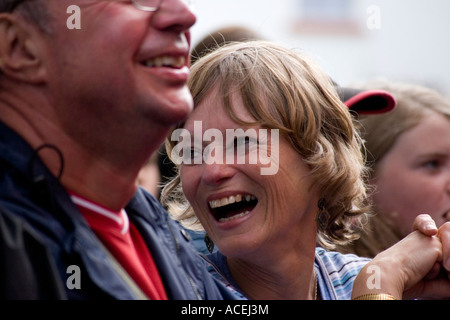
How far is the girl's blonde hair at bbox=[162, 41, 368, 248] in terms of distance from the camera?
7.38ft

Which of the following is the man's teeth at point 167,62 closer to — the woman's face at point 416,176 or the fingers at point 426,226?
the fingers at point 426,226

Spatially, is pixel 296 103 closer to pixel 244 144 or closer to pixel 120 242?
pixel 244 144

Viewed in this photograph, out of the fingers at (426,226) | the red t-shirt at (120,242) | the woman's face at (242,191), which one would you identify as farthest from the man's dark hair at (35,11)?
the fingers at (426,226)

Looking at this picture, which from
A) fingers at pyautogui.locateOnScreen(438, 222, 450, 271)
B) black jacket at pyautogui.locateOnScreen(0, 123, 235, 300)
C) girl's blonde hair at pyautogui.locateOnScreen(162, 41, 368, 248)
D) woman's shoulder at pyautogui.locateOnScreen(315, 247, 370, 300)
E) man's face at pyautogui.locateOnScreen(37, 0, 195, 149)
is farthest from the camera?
woman's shoulder at pyautogui.locateOnScreen(315, 247, 370, 300)

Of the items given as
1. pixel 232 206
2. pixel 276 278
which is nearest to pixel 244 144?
pixel 232 206

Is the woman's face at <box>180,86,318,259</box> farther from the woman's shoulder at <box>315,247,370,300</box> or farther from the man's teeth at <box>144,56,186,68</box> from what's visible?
the man's teeth at <box>144,56,186,68</box>

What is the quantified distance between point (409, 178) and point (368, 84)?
58 cm

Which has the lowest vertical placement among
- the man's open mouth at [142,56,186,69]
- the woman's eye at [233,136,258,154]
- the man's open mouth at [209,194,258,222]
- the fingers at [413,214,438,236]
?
the fingers at [413,214,438,236]

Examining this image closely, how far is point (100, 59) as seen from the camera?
135cm

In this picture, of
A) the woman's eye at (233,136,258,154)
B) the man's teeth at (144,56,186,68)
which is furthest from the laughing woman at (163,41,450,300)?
the man's teeth at (144,56,186,68)

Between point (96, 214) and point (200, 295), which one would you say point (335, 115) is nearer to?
point (200, 295)

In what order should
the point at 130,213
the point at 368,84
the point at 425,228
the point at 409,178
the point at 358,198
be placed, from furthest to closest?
the point at 368,84 < the point at 409,178 < the point at 358,198 < the point at 425,228 < the point at 130,213

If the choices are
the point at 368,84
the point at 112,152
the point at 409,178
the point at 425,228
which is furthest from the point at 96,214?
the point at 368,84

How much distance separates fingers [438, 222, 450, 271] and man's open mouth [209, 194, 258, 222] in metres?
0.59
